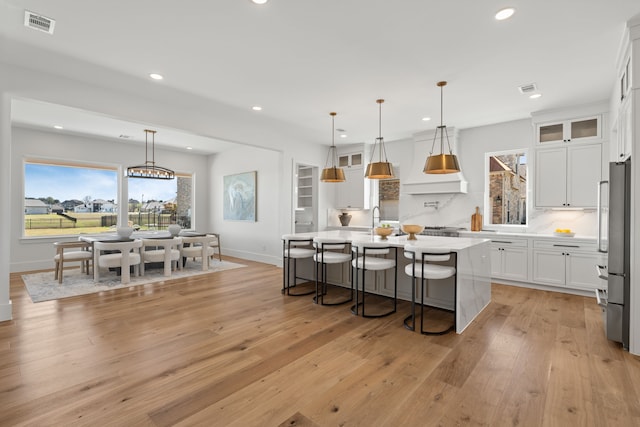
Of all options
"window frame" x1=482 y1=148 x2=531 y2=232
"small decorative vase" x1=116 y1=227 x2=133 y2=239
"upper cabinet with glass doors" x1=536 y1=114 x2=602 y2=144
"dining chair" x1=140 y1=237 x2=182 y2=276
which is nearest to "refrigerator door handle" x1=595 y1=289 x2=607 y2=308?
"window frame" x1=482 y1=148 x2=531 y2=232

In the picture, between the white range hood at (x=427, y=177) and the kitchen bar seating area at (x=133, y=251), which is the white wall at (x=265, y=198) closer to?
the kitchen bar seating area at (x=133, y=251)


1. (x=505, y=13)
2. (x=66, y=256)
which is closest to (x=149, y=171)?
(x=66, y=256)

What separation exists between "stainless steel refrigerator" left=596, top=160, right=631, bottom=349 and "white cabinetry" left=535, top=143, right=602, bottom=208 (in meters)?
2.15

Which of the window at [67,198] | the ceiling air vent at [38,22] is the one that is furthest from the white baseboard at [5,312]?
the window at [67,198]

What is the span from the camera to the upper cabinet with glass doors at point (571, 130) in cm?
461

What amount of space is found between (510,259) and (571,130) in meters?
2.17

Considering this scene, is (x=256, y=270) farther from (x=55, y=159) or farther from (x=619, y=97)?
(x=619, y=97)

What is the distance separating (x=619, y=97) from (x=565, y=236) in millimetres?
2094

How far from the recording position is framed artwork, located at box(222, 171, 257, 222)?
7703 mm

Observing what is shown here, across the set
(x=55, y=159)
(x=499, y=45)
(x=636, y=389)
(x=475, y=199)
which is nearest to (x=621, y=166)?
(x=499, y=45)

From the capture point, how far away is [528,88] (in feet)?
13.3

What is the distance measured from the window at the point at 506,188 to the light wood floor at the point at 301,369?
2120 millimetres

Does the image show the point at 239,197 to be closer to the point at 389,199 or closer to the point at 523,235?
the point at 389,199

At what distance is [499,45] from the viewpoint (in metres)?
3.02
